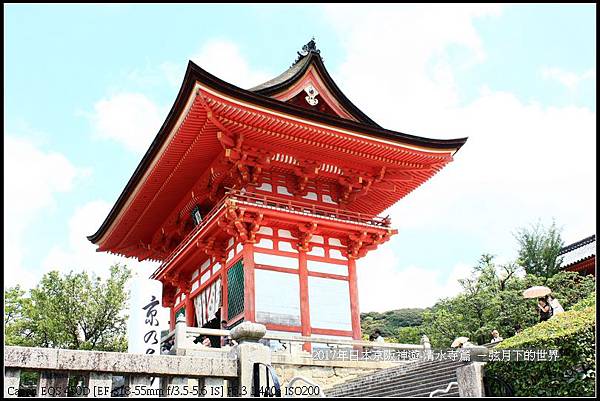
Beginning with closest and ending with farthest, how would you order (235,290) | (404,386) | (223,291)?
(404,386), (235,290), (223,291)

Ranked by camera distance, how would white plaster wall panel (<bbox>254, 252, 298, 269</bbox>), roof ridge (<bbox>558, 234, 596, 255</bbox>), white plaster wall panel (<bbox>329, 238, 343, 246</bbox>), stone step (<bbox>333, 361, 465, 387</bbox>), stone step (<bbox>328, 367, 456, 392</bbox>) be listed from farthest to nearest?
roof ridge (<bbox>558, 234, 596, 255</bbox>) < white plaster wall panel (<bbox>329, 238, 343, 246</bbox>) < white plaster wall panel (<bbox>254, 252, 298, 269</bbox>) < stone step (<bbox>333, 361, 465, 387</bbox>) < stone step (<bbox>328, 367, 456, 392</bbox>)

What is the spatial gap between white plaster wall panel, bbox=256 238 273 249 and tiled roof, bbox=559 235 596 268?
1705 centimetres

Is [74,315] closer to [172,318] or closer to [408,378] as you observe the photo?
[172,318]

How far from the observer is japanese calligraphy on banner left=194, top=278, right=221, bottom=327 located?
2087 centimetres

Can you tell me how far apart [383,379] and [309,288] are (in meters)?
5.92

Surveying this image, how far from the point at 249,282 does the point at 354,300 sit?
391 centimetres

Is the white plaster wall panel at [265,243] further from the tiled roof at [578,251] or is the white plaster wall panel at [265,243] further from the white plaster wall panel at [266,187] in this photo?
the tiled roof at [578,251]

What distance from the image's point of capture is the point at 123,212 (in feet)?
78.5

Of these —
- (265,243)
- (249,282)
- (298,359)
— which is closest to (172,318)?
(265,243)

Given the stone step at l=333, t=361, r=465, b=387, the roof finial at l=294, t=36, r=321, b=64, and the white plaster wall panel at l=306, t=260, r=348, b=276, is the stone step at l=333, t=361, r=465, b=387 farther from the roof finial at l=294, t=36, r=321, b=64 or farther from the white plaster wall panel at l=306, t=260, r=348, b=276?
the roof finial at l=294, t=36, r=321, b=64

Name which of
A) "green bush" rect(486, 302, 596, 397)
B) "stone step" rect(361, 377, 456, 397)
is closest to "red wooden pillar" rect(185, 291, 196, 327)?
"stone step" rect(361, 377, 456, 397)

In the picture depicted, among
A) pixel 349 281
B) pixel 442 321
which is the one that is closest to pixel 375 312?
pixel 442 321

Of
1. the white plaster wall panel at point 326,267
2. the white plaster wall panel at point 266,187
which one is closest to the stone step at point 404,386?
the white plaster wall panel at point 326,267

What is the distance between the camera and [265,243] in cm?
1944
